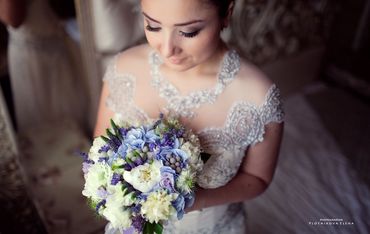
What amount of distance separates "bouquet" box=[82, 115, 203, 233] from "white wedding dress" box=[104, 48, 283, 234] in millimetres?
228

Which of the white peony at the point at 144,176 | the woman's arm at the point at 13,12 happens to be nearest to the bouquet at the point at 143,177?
the white peony at the point at 144,176

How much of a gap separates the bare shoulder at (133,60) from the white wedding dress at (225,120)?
2 cm

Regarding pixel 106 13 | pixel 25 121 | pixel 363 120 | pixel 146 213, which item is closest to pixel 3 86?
pixel 25 121

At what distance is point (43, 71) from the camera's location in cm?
183

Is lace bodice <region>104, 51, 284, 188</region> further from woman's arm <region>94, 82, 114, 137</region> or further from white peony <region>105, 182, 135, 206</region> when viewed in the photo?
white peony <region>105, 182, 135, 206</region>

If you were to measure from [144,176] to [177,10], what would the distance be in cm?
41

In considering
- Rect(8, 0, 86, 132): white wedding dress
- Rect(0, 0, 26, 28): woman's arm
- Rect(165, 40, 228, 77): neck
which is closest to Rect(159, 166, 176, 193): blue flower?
Rect(165, 40, 228, 77): neck

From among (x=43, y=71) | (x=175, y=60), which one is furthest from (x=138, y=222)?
(x=43, y=71)

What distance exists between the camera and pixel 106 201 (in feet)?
3.02

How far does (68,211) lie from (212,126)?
0.96 m

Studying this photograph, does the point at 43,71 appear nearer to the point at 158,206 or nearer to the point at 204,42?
the point at 204,42

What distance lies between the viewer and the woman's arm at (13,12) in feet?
4.51

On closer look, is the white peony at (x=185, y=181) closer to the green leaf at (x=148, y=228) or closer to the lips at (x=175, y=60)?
the green leaf at (x=148, y=228)

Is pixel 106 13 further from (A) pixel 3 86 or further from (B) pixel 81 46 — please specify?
(A) pixel 3 86
